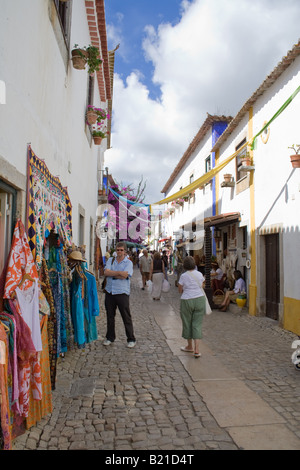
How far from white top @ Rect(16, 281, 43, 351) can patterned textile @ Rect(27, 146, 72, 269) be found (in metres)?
0.60

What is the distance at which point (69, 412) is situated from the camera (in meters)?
3.52

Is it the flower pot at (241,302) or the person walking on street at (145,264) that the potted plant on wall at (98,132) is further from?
the flower pot at (241,302)

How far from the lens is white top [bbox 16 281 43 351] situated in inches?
118

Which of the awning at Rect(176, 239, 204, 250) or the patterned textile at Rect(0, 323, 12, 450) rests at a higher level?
the awning at Rect(176, 239, 204, 250)

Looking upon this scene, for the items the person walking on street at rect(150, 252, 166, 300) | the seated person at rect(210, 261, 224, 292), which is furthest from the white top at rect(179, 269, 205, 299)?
Answer: the seated person at rect(210, 261, 224, 292)

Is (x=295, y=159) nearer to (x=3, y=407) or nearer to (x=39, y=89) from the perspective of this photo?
(x=39, y=89)

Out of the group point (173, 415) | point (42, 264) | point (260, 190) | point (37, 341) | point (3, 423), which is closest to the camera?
point (3, 423)

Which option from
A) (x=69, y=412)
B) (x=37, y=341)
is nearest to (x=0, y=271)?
(x=37, y=341)

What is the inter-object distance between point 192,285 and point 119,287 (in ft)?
3.89

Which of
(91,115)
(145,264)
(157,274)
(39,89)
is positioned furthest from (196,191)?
(39,89)

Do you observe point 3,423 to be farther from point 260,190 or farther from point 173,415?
point 260,190

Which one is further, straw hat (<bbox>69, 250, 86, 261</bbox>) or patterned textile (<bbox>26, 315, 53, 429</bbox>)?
straw hat (<bbox>69, 250, 86, 261</bbox>)

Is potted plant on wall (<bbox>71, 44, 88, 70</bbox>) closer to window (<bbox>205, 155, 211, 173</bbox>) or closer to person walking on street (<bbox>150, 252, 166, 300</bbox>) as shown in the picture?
person walking on street (<bbox>150, 252, 166, 300</bbox>)
